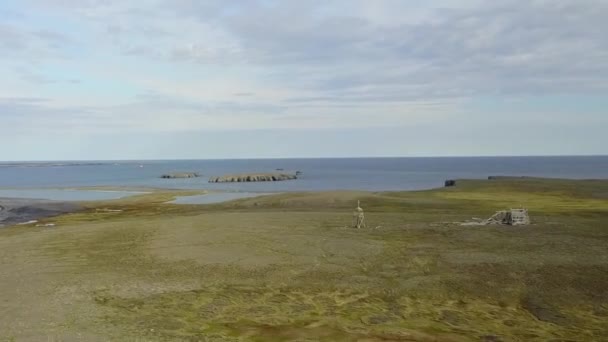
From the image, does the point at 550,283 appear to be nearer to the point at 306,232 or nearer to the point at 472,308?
the point at 472,308

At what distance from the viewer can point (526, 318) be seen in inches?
546

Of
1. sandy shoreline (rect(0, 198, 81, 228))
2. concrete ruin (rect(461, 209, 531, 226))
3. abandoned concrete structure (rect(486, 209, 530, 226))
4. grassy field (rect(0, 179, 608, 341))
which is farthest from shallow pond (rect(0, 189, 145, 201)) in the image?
abandoned concrete structure (rect(486, 209, 530, 226))

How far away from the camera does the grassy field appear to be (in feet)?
42.8

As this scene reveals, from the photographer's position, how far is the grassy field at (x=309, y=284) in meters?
13.0

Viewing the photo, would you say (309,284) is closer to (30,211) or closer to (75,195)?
(30,211)

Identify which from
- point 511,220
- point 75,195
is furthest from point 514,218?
point 75,195

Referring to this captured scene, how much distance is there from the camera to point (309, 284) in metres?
17.2

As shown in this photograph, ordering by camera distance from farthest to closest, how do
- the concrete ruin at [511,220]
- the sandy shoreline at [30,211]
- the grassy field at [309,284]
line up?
the sandy shoreline at [30,211] → the concrete ruin at [511,220] → the grassy field at [309,284]

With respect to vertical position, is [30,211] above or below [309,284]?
below

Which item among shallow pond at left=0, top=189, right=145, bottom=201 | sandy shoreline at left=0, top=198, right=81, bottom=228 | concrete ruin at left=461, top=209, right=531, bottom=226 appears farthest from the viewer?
shallow pond at left=0, top=189, right=145, bottom=201

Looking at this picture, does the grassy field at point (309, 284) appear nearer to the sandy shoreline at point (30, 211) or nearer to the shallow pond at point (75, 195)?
the sandy shoreline at point (30, 211)

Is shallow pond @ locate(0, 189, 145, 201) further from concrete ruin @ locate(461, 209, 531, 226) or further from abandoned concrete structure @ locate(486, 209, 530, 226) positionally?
abandoned concrete structure @ locate(486, 209, 530, 226)

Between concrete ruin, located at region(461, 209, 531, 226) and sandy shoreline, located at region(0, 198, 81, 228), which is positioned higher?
concrete ruin, located at region(461, 209, 531, 226)

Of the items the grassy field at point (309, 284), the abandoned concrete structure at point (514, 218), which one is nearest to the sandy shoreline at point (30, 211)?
the grassy field at point (309, 284)
